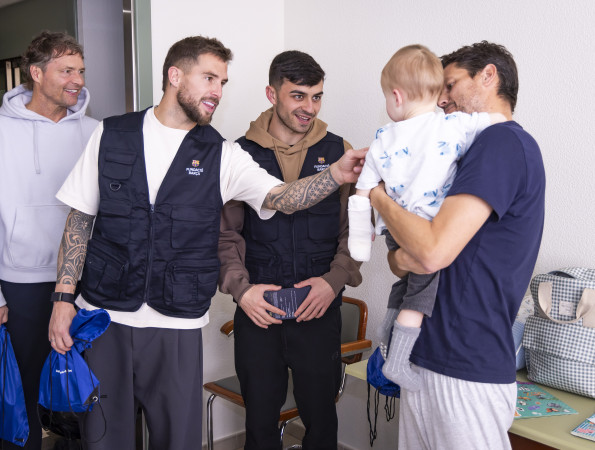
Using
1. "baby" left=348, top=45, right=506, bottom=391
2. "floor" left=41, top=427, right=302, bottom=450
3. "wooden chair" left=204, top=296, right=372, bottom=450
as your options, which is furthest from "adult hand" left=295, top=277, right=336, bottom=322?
"floor" left=41, top=427, right=302, bottom=450

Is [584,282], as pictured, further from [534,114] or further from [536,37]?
[536,37]

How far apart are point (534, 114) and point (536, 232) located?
44.7 inches

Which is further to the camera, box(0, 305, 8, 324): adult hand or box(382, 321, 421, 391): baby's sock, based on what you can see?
box(0, 305, 8, 324): adult hand

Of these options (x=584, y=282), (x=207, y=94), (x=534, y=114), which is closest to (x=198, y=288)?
(x=207, y=94)

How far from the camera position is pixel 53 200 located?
2.67m

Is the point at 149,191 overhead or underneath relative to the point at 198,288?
overhead

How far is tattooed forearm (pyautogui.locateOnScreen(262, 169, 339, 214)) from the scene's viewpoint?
2.32 meters

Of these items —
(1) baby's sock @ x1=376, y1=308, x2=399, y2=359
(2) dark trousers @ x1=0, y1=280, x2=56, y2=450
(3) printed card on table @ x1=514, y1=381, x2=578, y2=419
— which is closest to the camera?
(1) baby's sock @ x1=376, y1=308, x2=399, y2=359

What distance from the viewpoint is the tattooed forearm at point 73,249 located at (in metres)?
2.29

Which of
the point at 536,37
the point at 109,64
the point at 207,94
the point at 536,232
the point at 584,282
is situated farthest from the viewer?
the point at 109,64

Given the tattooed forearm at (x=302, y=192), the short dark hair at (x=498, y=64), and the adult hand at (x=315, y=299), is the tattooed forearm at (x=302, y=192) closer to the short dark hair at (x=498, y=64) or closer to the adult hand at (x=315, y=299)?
the adult hand at (x=315, y=299)

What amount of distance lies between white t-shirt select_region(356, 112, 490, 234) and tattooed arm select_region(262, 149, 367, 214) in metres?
0.49

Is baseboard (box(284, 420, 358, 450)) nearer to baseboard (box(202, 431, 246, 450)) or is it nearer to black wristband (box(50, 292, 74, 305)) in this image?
baseboard (box(202, 431, 246, 450))

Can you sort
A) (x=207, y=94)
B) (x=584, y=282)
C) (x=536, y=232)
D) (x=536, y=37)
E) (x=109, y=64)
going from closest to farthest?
(x=536, y=232), (x=584, y=282), (x=207, y=94), (x=536, y=37), (x=109, y=64)
